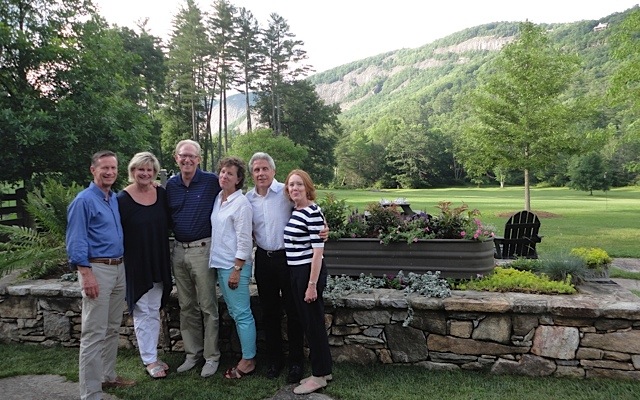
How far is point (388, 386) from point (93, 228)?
250cm

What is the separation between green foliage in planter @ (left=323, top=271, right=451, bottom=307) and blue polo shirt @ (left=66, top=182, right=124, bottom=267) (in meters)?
1.75

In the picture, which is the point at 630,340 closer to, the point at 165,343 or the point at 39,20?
the point at 165,343

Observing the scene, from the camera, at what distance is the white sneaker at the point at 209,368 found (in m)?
3.51

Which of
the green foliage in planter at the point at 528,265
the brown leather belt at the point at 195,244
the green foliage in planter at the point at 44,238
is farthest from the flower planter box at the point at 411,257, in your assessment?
the green foliage in planter at the point at 44,238

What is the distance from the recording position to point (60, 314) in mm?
4270

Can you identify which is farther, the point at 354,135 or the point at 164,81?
the point at 354,135

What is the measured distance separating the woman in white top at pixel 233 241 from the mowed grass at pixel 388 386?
0.96 feet

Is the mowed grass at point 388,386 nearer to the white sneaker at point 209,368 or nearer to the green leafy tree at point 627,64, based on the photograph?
the white sneaker at point 209,368

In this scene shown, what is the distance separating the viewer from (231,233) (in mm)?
3320

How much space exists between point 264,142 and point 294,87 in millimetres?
14042

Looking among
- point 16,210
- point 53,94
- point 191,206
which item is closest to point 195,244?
point 191,206

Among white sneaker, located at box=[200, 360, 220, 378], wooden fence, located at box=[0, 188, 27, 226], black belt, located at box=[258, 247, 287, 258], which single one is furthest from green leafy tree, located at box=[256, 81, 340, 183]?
black belt, located at box=[258, 247, 287, 258]

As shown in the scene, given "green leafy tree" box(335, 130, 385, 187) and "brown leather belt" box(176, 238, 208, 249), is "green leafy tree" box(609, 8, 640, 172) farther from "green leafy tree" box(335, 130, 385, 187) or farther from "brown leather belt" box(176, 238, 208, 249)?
"green leafy tree" box(335, 130, 385, 187)

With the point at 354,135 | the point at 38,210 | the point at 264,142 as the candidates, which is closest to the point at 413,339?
the point at 38,210
